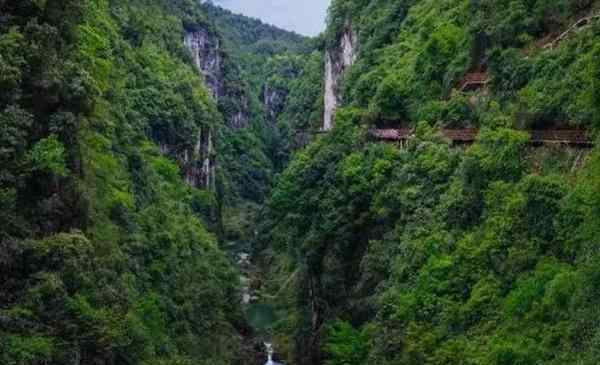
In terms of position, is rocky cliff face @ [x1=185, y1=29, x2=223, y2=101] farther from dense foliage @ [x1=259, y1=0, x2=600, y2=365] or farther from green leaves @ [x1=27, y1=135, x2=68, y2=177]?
green leaves @ [x1=27, y1=135, x2=68, y2=177]

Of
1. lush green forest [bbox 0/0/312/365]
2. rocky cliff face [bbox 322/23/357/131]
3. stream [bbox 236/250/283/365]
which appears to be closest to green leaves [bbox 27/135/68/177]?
lush green forest [bbox 0/0/312/365]

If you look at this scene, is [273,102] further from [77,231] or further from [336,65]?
[77,231]

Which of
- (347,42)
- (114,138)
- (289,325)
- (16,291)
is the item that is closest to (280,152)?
(347,42)

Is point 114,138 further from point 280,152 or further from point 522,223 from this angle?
point 280,152

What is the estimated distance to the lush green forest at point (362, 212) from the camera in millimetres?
24906

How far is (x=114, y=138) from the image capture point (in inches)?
1750

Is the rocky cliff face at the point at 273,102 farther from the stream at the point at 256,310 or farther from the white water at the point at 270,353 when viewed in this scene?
the white water at the point at 270,353

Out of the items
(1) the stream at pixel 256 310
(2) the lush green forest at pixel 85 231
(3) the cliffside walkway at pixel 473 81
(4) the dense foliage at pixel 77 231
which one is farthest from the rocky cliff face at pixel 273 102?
(3) the cliffside walkway at pixel 473 81

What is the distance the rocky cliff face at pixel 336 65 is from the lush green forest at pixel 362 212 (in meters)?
7.87

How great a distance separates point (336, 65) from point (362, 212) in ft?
125

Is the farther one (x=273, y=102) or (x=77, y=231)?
(x=273, y=102)

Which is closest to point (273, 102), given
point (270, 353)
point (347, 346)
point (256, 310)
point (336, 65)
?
point (336, 65)

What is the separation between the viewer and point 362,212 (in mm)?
46094

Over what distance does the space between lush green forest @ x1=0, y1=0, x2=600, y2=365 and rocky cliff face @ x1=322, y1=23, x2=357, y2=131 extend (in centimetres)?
787
